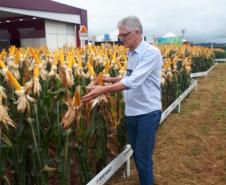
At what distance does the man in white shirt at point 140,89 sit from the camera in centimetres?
309

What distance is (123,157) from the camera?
425 centimetres

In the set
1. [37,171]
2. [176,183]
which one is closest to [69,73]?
[37,171]

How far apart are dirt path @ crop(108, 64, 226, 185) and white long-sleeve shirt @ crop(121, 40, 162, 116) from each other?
4.08ft

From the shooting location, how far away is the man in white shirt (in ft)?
10.1

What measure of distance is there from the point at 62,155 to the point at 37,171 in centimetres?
25

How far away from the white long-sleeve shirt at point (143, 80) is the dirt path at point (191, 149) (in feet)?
4.08

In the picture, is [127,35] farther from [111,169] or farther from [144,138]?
[111,169]

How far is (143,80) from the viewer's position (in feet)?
10.3

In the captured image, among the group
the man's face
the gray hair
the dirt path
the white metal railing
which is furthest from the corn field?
the dirt path

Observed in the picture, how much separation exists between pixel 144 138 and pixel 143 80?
625 mm

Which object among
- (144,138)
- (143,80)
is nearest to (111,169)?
(144,138)

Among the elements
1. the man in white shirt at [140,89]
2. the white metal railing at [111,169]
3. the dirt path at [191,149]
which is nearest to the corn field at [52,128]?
the white metal railing at [111,169]

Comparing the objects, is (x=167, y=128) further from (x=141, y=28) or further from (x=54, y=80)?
(x=141, y=28)

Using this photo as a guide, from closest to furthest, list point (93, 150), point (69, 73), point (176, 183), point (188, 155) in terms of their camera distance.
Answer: point (69, 73) → point (93, 150) → point (176, 183) → point (188, 155)
